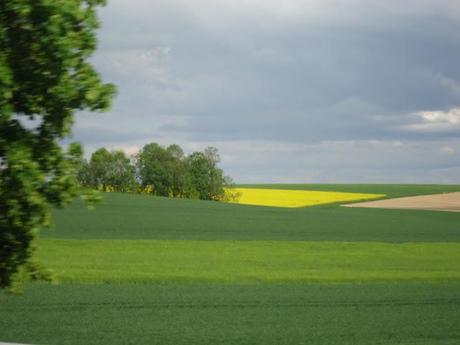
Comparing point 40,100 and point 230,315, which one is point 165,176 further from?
point 40,100

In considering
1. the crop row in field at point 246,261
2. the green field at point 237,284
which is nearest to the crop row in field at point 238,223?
the green field at point 237,284

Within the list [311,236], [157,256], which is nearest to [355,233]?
[311,236]

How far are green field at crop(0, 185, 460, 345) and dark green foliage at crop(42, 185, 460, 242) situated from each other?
4.6 inches

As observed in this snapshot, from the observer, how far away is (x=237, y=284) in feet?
68.9

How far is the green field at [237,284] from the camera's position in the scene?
13734 mm

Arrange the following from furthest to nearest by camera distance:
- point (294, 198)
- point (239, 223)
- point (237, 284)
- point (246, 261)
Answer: point (294, 198) < point (239, 223) < point (246, 261) < point (237, 284)

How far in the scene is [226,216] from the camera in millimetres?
47094

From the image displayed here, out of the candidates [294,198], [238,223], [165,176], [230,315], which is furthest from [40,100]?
[165,176]

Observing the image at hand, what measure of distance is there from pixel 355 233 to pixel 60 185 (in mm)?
32653

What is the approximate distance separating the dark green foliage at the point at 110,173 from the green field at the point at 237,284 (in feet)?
148

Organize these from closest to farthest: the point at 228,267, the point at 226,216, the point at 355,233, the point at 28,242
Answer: the point at 28,242, the point at 228,267, the point at 355,233, the point at 226,216

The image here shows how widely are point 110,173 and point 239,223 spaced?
49560 mm

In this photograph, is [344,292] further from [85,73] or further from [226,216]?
[226,216]

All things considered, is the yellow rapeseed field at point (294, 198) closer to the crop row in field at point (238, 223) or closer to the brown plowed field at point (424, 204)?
the brown plowed field at point (424, 204)
